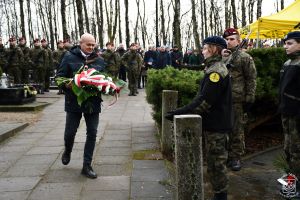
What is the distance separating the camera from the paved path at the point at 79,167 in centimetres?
521

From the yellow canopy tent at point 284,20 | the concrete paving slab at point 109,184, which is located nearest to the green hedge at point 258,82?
the concrete paving slab at point 109,184

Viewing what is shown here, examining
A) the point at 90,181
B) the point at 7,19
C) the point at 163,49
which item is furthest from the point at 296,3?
the point at 7,19

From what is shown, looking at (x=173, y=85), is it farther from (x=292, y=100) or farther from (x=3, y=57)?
(x=3, y=57)

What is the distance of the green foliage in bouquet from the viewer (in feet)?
23.6

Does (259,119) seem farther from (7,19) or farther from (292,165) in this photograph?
(7,19)

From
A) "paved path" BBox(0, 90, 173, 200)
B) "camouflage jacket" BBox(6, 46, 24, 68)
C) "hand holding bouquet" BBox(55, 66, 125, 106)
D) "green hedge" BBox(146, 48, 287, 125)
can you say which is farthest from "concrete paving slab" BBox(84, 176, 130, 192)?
"camouflage jacket" BBox(6, 46, 24, 68)

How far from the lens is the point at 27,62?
55.2ft

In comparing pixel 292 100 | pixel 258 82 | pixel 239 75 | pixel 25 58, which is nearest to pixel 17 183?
pixel 239 75

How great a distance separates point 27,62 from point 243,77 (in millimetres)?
12061

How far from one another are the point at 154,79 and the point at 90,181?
2778 millimetres

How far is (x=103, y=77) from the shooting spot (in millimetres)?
5637

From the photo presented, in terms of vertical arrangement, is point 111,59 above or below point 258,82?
above

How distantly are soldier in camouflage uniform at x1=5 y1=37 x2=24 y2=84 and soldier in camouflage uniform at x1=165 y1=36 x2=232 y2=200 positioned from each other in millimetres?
13008

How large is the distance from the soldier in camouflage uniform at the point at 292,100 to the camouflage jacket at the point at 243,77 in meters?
0.96
